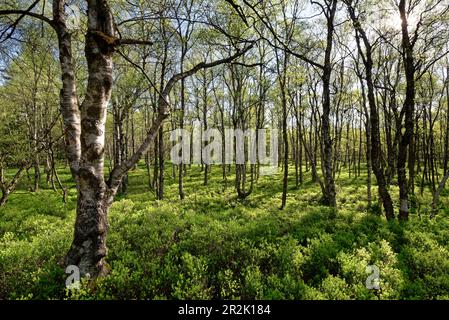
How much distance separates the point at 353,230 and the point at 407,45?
6481mm

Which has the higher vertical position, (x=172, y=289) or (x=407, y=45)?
(x=407, y=45)

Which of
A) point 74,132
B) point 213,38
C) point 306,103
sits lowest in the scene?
point 74,132

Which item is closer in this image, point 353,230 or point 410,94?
point 353,230

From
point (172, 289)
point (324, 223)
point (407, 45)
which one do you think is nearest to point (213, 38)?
point (407, 45)

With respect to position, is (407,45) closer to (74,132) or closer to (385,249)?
(385,249)

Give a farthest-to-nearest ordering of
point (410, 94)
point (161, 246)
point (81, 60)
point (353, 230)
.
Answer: point (81, 60), point (410, 94), point (353, 230), point (161, 246)

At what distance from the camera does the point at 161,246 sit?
5.10 meters

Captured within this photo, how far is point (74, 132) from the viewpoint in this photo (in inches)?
164
